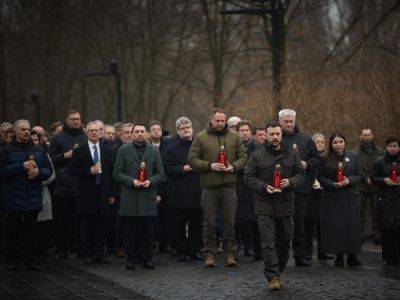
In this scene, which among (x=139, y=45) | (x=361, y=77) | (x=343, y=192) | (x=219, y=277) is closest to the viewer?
(x=219, y=277)

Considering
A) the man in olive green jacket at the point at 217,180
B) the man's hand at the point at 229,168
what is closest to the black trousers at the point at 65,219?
the man in olive green jacket at the point at 217,180

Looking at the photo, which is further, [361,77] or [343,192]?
[361,77]

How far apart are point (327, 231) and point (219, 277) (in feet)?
7.06

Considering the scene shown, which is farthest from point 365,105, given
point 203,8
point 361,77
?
point 203,8

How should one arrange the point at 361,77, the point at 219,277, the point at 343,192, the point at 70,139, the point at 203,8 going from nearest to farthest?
the point at 219,277
the point at 343,192
the point at 70,139
the point at 361,77
the point at 203,8

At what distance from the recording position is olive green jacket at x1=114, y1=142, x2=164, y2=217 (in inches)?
589

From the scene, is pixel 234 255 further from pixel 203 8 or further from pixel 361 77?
pixel 203 8

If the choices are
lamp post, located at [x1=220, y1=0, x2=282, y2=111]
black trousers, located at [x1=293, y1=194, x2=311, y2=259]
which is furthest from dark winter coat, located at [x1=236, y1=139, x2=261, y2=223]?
lamp post, located at [x1=220, y1=0, x2=282, y2=111]

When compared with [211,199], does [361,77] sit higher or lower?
higher

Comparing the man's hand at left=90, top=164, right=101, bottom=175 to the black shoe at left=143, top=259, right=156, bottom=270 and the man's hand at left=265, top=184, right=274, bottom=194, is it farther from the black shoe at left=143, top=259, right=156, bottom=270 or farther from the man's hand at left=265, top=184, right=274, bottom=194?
the man's hand at left=265, top=184, right=274, bottom=194

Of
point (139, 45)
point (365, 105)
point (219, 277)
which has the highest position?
point (139, 45)

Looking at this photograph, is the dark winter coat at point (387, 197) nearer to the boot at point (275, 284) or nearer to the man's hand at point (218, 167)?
the man's hand at point (218, 167)

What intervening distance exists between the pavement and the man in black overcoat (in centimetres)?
36

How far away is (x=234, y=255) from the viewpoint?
15523 millimetres
